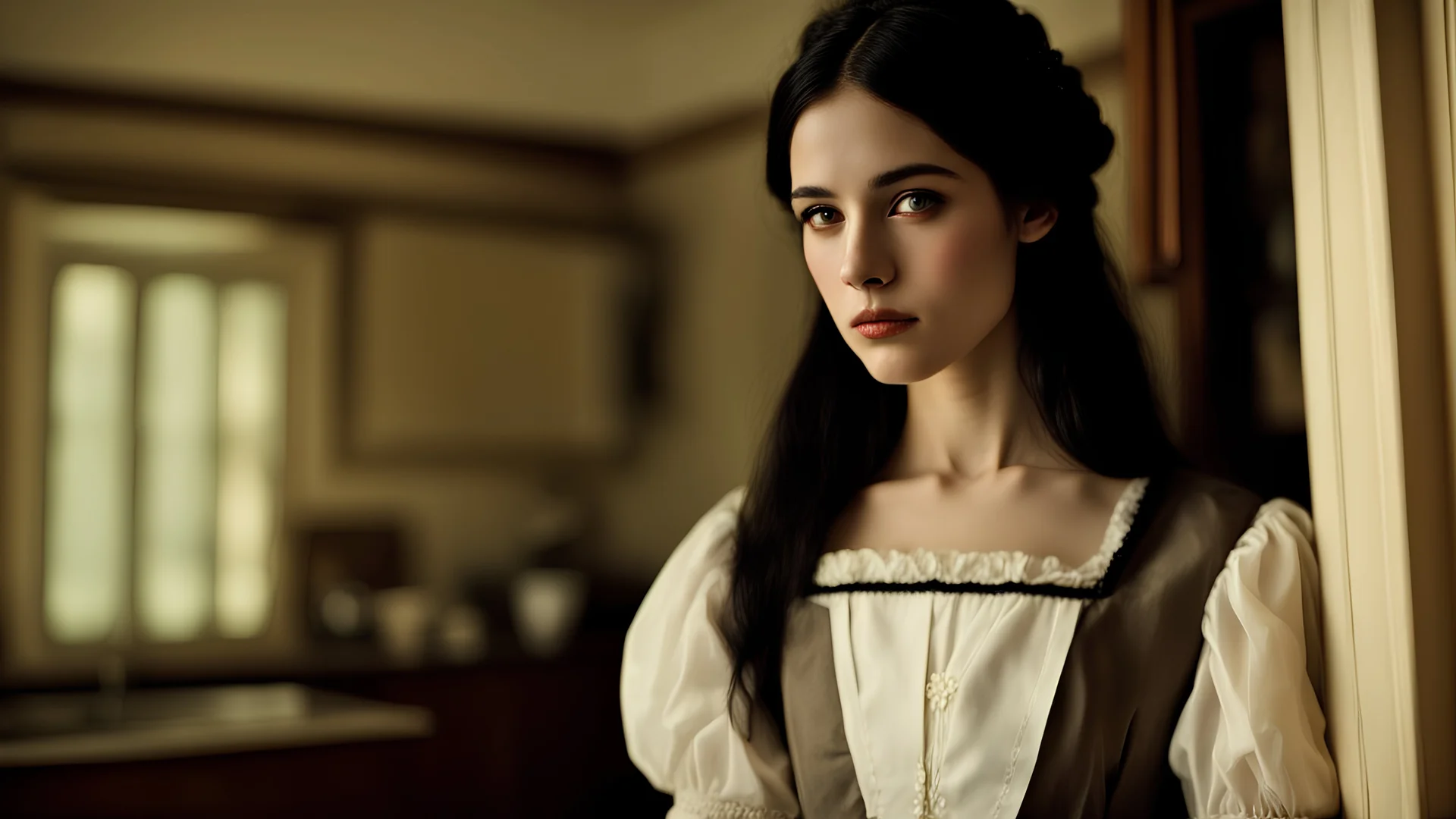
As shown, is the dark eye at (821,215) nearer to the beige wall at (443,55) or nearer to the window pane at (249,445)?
the beige wall at (443,55)

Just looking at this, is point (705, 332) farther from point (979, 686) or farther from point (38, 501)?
point (979, 686)

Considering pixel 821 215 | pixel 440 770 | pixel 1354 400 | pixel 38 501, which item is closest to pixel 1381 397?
pixel 1354 400

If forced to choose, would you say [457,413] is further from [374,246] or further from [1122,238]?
[1122,238]

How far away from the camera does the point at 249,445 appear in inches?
139

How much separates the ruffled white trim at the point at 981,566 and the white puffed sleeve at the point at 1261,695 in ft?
0.30

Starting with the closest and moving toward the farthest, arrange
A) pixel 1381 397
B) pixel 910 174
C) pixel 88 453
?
pixel 1381 397, pixel 910 174, pixel 88 453

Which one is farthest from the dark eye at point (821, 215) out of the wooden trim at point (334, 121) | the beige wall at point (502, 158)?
the wooden trim at point (334, 121)

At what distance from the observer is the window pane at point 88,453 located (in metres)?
3.25

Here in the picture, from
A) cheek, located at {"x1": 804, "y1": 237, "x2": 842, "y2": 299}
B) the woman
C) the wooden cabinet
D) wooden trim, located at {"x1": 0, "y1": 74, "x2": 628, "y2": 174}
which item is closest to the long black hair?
the woman

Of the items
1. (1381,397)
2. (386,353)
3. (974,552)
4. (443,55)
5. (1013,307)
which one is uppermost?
(443,55)

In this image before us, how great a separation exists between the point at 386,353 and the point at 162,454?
0.64 metres

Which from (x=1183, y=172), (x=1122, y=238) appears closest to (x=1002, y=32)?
(x=1183, y=172)

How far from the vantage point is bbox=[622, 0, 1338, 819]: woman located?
1.03 m

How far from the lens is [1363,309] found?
93 centimetres
